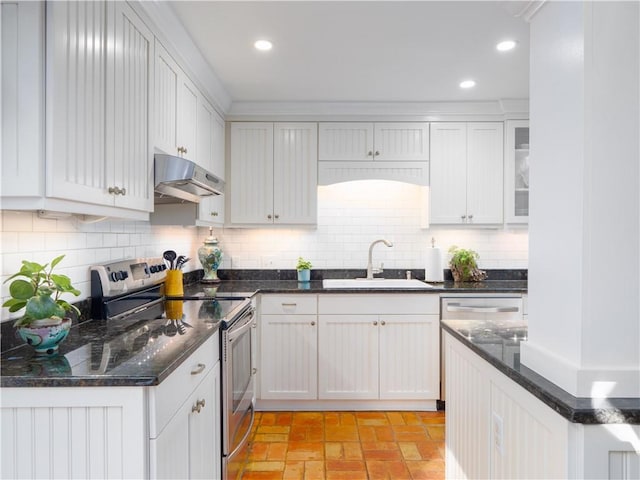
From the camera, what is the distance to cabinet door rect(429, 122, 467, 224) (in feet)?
11.7

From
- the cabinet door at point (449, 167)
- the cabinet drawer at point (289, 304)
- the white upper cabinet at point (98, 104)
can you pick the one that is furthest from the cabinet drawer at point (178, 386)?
the cabinet door at point (449, 167)

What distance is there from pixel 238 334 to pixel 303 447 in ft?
3.11

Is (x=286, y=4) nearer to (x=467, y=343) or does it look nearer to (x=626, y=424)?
(x=467, y=343)

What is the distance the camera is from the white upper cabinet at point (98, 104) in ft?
4.14

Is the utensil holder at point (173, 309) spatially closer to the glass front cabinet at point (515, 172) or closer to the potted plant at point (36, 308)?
the potted plant at point (36, 308)

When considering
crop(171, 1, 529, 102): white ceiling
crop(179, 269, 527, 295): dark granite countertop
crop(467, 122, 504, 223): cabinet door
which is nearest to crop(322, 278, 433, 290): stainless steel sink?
crop(179, 269, 527, 295): dark granite countertop

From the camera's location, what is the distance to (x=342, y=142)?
3.55 meters

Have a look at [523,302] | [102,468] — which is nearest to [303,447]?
[102,468]

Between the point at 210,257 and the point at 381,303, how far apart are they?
4.72 feet

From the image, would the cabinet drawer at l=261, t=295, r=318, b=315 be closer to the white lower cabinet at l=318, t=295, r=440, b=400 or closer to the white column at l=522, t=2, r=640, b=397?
the white lower cabinet at l=318, t=295, r=440, b=400

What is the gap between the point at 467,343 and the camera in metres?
1.58

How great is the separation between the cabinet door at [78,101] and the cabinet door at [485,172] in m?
2.89

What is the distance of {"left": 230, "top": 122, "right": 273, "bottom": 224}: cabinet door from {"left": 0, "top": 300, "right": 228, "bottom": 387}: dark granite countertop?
1.74 metres

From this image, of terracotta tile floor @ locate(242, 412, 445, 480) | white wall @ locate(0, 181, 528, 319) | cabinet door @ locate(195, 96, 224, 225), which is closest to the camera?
terracotta tile floor @ locate(242, 412, 445, 480)
